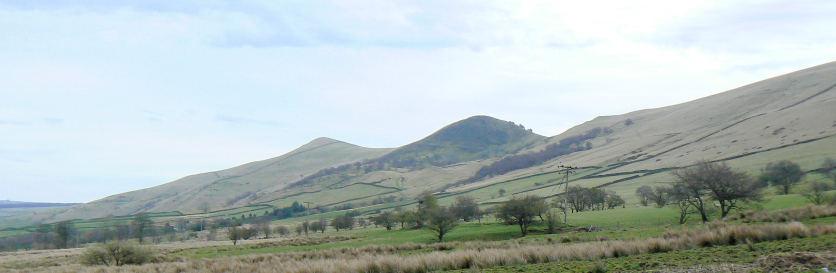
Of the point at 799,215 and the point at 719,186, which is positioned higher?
the point at 719,186

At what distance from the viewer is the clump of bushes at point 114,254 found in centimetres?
3675

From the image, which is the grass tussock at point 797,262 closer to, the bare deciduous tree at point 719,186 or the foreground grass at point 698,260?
the foreground grass at point 698,260

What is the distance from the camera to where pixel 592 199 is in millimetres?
87125

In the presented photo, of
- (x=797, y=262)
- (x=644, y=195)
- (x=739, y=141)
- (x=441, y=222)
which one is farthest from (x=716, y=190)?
(x=739, y=141)

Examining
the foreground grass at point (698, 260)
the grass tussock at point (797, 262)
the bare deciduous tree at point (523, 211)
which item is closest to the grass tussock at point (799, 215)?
the foreground grass at point (698, 260)

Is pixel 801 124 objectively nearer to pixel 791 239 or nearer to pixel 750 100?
Answer: pixel 750 100

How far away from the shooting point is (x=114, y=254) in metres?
36.5

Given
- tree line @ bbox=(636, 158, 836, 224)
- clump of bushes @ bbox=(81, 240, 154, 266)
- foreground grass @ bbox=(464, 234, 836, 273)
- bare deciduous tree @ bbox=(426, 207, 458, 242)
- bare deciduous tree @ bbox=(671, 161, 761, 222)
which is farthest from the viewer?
bare deciduous tree @ bbox=(426, 207, 458, 242)

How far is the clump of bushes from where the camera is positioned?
36.8m

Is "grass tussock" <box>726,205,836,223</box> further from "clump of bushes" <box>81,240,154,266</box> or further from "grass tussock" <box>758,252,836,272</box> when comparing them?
"clump of bushes" <box>81,240,154,266</box>

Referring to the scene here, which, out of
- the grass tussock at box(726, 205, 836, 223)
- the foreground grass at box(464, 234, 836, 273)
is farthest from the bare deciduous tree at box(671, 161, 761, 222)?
the foreground grass at box(464, 234, 836, 273)

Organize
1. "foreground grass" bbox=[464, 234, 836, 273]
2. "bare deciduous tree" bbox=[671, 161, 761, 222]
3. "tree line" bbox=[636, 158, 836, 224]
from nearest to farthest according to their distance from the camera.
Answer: "foreground grass" bbox=[464, 234, 836, 273], "bare deciduous tree" bbox=[671, 161, 761, 222], "tree line" bbox=[636, 158, 836, 224]

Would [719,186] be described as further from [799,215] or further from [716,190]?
[799,215]

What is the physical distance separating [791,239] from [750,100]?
715ft
